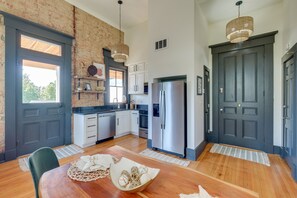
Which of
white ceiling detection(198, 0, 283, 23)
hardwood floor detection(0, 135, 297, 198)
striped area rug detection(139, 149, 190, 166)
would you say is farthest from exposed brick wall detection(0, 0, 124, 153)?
white ceiling detection(198, 0, 283, 23)

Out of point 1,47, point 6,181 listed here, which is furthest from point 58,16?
point 6,181

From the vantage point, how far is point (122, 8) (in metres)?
4.24

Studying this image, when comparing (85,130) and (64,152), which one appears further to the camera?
(85,130)

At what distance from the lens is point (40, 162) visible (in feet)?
3.93

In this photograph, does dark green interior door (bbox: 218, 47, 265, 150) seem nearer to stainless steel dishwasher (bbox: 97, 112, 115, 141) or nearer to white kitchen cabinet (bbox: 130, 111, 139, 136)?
white kitchen cabinet (bbox: 130, 111, 139, 136)

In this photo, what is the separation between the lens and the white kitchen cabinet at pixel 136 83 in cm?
500

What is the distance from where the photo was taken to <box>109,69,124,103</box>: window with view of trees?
512 centimetres

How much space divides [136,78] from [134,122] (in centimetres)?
160

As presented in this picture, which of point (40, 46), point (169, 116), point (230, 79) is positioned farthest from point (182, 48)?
point (40, 46)

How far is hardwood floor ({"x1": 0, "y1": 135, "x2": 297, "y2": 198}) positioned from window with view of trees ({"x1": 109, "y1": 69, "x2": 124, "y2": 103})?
2.50 m

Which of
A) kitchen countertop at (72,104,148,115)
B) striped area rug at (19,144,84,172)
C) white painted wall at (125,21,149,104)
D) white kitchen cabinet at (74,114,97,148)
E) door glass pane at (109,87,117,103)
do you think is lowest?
striped area rug at (19,144,84,172)

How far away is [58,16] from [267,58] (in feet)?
17.7

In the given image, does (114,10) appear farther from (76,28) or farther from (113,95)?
(113,95)

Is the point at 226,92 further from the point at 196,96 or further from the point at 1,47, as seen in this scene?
the point at 1,47
